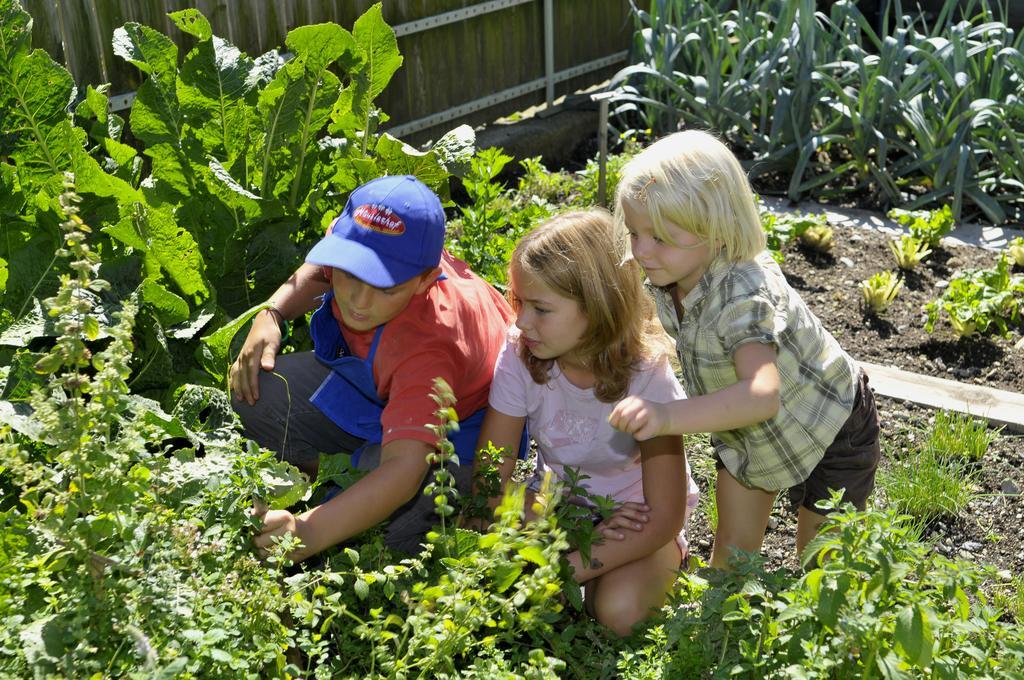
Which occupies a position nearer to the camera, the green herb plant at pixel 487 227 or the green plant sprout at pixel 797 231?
the green herb plant at pixel 487 227

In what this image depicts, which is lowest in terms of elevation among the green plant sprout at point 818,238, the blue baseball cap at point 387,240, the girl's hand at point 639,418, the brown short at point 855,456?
the green plant sprout at point 818,238

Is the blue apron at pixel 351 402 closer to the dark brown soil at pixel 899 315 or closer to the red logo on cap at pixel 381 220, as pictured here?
the red logo on cap at pixel 381 220

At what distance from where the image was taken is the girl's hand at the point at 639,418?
1853 millimetres

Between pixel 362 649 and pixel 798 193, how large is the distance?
3.98m

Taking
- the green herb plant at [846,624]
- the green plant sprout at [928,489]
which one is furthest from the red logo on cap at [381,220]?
the green plant sprout at [928,489]

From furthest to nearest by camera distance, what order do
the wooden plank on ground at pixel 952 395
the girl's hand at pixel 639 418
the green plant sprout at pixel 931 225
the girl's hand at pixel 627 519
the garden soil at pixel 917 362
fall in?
1. the green plant sprout at pixel 931 225
2. the wooden plank on ground at pixel 952 395
3. the garden soil at pixel 917 362
4. the girl's hand at pixel 627 519
5. the girl's hand at pixel 639 418

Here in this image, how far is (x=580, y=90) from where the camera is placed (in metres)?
6.84

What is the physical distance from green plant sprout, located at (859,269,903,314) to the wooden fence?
2595 mm

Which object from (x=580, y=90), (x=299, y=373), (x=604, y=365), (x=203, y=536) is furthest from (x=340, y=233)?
(x=580, y=90)

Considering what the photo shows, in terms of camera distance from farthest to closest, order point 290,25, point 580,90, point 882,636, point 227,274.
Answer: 1. point 580,90
2. point 290,25
3. point 227,274
4. point 882,636

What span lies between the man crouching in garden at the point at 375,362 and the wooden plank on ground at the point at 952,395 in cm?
153

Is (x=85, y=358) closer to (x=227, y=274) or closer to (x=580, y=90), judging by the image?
(x=227, y=274)

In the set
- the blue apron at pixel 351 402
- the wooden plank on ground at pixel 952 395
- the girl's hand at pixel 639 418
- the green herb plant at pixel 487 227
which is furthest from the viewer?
the green herb plant at pixel 487 227

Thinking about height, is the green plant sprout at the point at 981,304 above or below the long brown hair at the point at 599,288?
below
